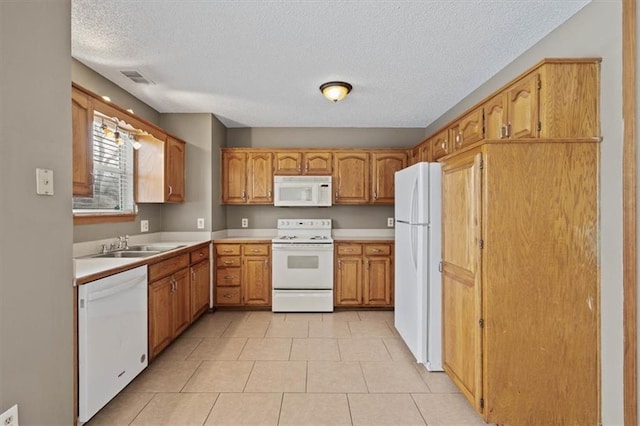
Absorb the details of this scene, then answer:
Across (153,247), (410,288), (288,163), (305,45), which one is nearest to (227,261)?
(153,247)

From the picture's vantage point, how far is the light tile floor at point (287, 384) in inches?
79.0

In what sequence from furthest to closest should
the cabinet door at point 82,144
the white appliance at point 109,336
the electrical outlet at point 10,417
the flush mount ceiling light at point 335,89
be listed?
the flush mount ceiling light at point 335,89 → the cabinet door at point 82,144 → the white appliance at point 109,336 → the electrical outlet at point 10,417

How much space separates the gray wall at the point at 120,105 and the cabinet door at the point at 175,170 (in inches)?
13.7

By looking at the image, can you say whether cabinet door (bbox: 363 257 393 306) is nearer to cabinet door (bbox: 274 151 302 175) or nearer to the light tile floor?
the light tile floor

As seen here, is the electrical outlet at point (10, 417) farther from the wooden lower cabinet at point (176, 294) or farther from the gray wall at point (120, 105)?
the gray wall at point (120, 105)

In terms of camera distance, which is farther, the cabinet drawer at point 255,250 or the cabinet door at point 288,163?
the cabinet door at point 288,163

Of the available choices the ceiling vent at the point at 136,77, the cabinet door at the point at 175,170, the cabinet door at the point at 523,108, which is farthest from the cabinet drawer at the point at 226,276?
the cabinet door at the point at 523,108

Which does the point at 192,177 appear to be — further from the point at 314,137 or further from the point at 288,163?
the point at 314,137

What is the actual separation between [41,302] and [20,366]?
0.25m

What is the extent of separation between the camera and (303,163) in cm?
437

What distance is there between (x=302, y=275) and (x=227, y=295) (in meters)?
1.00

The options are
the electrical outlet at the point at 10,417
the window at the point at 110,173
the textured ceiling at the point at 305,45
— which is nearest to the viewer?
the electrical outlet at the point at 10,417

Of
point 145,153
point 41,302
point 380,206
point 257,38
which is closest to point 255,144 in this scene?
point 145,153

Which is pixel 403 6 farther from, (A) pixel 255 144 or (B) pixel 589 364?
(A) pixel 255 144
